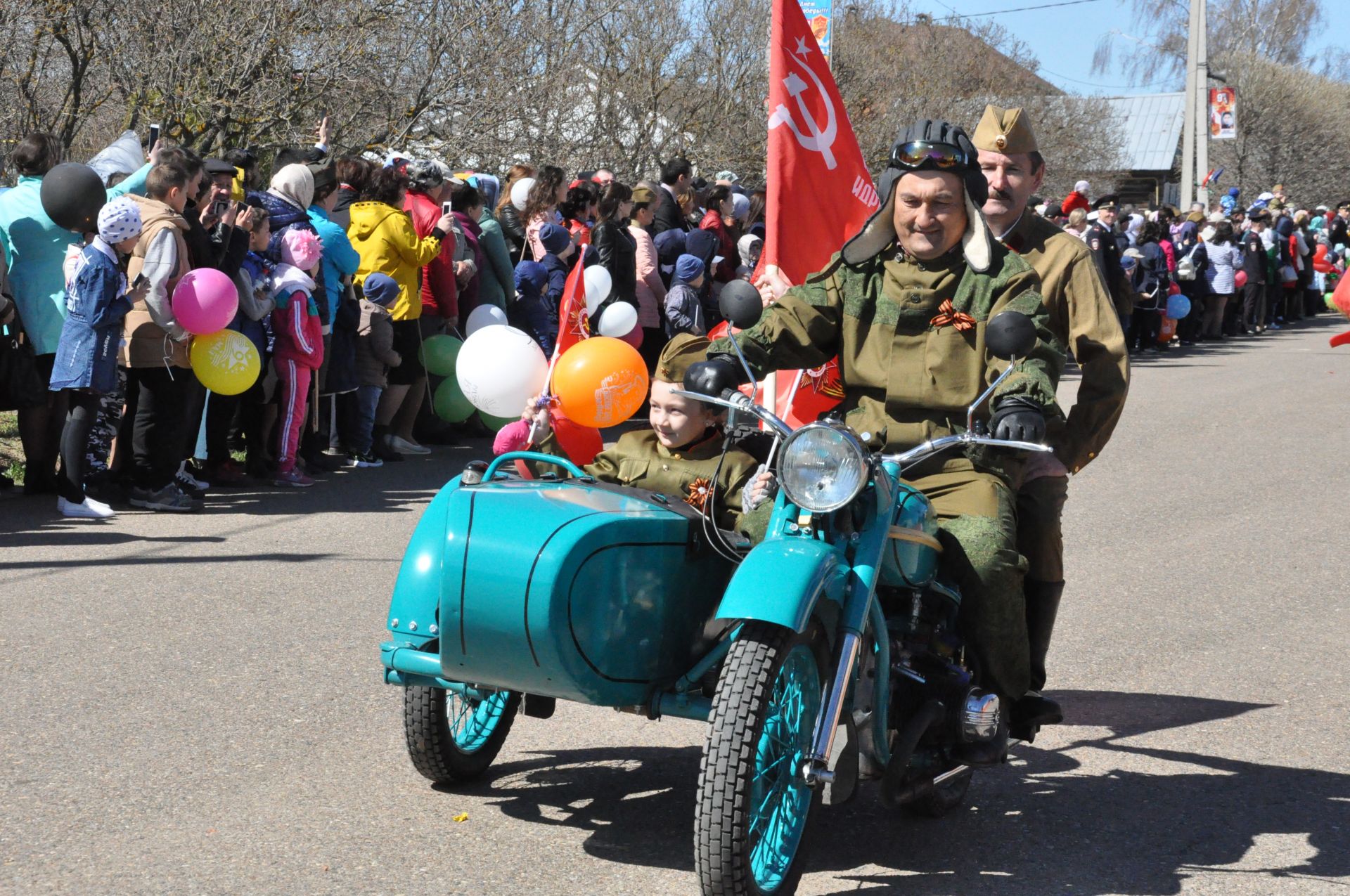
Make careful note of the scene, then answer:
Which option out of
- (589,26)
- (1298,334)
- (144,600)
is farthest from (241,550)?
(1298,334)

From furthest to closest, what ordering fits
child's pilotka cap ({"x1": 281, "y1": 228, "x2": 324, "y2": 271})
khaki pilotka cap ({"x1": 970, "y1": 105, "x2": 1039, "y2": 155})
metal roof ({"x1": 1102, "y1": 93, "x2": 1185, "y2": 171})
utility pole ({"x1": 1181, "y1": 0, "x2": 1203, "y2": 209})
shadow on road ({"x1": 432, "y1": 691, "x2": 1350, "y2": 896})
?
metal roof ({"x1": 1102, "y1": 93, "x2": 1185, "y2": 171}), utility pole ({"x1": 1181, "y1": 0, "x2": 1203, "y2": 209}), child's pilotka cap ({"x1": 281, "y1": 228, "x2": 324, "y2": 271}), khaki pilotka cap ({"x1": 970, "y1": 105, "x2": 1039, "y2": 155}), shadow on road ({"x1": 432, "y1": 691, "x2": 1350, "y2": 896})

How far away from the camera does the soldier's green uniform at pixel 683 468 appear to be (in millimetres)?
4551

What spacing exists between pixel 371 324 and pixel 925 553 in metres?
7.35

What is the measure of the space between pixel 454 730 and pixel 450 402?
706 cm

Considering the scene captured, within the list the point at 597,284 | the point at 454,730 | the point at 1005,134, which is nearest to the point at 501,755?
the point at 454,730

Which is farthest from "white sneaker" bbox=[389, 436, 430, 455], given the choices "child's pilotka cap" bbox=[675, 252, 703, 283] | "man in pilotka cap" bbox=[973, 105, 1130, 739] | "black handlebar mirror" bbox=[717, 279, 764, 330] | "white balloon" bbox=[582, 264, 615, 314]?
"black handlebar mirror" bbox=[717, 279, 764, 330]

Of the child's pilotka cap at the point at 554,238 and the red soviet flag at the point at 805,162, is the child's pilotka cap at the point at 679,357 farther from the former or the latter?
the child's pilotka cap at the point at 554,238

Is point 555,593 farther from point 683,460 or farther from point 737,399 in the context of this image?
point 683,460

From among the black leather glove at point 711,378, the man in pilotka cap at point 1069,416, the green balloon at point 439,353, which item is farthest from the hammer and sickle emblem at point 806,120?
the green balloon at point 439,353

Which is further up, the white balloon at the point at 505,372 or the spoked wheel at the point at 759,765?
Answer: the white balloon at the point at 505,372

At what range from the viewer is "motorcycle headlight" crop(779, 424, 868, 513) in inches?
147

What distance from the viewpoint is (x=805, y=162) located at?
6.66m

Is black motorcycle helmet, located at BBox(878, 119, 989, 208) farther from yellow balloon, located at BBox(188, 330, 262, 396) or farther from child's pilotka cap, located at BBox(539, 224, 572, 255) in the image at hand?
child's pilotka cap, located at BBox(539, 224, 572, 255)

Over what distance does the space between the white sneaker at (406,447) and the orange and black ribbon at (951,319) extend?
24.7 feet
